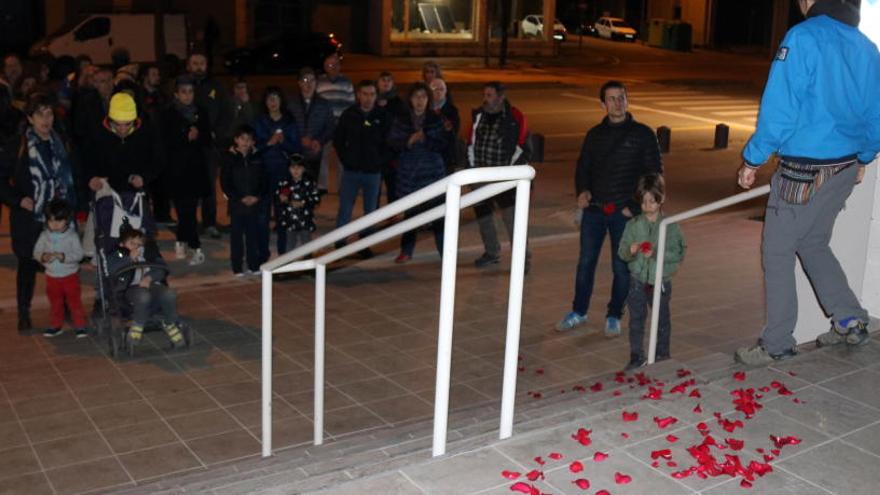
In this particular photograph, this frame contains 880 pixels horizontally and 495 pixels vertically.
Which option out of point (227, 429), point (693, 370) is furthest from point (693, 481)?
point (227, 429)

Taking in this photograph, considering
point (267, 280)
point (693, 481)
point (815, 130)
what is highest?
point (815, 130)

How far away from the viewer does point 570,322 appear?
912cm

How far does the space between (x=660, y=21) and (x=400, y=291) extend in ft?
162

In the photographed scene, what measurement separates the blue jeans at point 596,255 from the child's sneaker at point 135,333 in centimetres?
355

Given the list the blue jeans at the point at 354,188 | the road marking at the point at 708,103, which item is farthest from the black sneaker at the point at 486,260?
the road marking at the point at 708,103

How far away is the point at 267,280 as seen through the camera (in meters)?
6.08

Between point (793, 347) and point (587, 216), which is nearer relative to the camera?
point (793, 347)

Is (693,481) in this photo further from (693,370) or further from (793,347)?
(793,347)

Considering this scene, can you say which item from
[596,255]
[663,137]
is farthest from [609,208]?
[663,137]

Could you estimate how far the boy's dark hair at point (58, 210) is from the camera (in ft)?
27.7

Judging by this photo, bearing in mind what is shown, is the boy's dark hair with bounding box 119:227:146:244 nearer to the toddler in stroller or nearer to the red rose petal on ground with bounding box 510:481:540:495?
the toddler in stroller

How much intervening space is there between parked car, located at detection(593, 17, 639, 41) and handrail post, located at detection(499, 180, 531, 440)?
187 feet

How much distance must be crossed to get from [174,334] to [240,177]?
2299mm

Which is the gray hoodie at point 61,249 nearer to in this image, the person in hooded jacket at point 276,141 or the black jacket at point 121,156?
the black jacket at point 121,156
